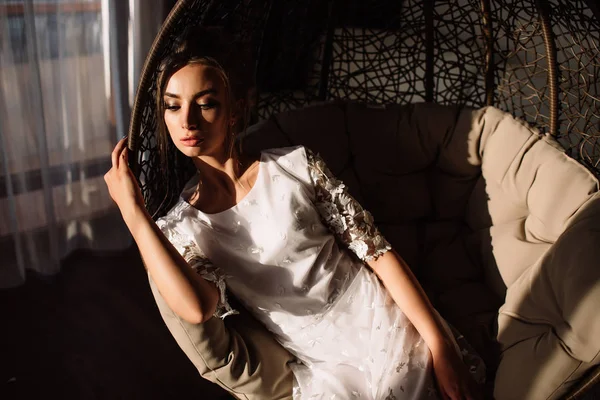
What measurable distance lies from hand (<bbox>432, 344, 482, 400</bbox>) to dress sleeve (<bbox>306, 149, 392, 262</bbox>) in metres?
0.24

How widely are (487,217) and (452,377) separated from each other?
1.74 feet

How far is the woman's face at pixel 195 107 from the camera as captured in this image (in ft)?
3.64

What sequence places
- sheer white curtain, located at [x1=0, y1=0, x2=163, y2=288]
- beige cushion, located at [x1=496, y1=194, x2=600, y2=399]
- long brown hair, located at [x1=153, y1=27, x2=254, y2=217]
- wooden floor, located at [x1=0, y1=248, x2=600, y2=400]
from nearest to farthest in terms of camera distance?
1. beige cushion, located at [x1=496, y1=194, x2=600, y2=399]
2. long brown hair, located at [x1=153, y1=27, x2=254, y2=217]
3. wooden floor, located at [x1=0, y1=248, x2=600, y2=400]
4. sheer white curtain, located at [x1=0, y1=0, x2=163, y2=288]

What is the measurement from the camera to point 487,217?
1.52m

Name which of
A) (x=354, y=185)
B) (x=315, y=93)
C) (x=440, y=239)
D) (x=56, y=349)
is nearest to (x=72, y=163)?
(x=56, y=349)

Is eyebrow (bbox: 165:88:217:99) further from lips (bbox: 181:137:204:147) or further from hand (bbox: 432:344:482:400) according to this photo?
hand (bbox: 432:344:482:400)

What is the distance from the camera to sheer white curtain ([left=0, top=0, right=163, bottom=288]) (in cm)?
187

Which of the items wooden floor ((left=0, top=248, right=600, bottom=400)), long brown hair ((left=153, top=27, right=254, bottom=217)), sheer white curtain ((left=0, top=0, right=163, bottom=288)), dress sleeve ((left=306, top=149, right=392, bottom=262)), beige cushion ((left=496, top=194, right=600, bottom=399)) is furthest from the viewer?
sheer white curtain ((left=0, top=0, right=163, bottom=288))

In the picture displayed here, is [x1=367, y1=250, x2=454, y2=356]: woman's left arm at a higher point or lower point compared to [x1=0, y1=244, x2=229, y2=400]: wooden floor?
higher

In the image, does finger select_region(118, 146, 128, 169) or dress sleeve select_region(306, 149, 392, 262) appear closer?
finger select_region(118, 146, 128, 169)

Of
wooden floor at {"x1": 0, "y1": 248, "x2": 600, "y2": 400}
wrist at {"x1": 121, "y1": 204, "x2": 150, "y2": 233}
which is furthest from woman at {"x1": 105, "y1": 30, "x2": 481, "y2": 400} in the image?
wooden floor at {"x1": 0, "y1": 248, "x2": 600, "y2": 400}

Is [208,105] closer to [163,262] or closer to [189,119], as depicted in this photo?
[189,119]

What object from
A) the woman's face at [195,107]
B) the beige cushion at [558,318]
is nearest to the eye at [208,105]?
the woman's face at [195,107]

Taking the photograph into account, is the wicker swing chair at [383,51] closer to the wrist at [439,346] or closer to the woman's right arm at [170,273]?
the woman's right arm at [170,273]
